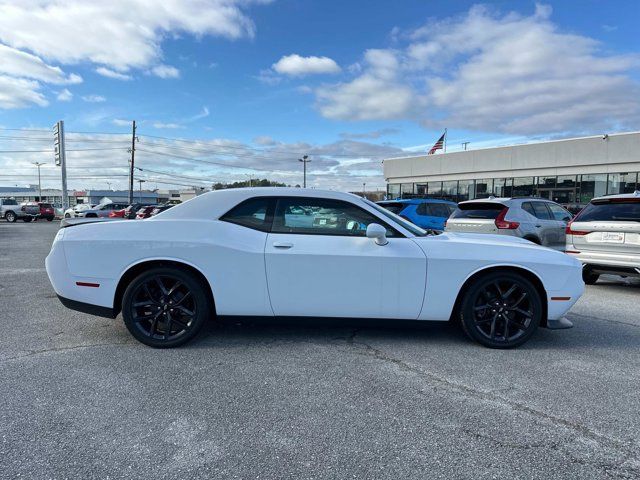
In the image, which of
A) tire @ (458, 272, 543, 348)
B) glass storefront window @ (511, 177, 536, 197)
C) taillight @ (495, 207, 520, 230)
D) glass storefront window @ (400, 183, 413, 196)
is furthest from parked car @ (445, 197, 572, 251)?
glass storefront window @ (400, 183, 413, 196)

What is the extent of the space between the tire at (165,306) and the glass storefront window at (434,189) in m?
32.8

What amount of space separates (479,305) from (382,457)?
2161mm

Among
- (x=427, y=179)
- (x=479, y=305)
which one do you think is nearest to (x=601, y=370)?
(x=479, y=305)

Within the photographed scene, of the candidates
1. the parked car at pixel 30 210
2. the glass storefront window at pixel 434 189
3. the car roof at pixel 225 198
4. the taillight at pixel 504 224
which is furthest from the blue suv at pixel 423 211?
the parked car at pixel 30 210

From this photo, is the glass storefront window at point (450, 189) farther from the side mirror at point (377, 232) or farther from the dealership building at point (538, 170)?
the side mirror at point (377, 232)

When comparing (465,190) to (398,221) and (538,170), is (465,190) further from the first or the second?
(398,221)

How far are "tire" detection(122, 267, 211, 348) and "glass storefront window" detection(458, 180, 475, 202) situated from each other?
101 feet

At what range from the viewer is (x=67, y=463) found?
2.35 metres

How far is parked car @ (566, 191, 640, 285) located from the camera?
654cm

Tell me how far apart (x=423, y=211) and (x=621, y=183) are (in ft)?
64.5

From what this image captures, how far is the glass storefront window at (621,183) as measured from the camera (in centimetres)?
2428

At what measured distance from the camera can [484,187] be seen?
3175cm

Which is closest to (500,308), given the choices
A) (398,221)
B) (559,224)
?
(398,221)

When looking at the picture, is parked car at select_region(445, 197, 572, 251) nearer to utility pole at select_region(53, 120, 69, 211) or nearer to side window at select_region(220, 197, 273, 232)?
side window at select_region(220, 197, 273, 232)
